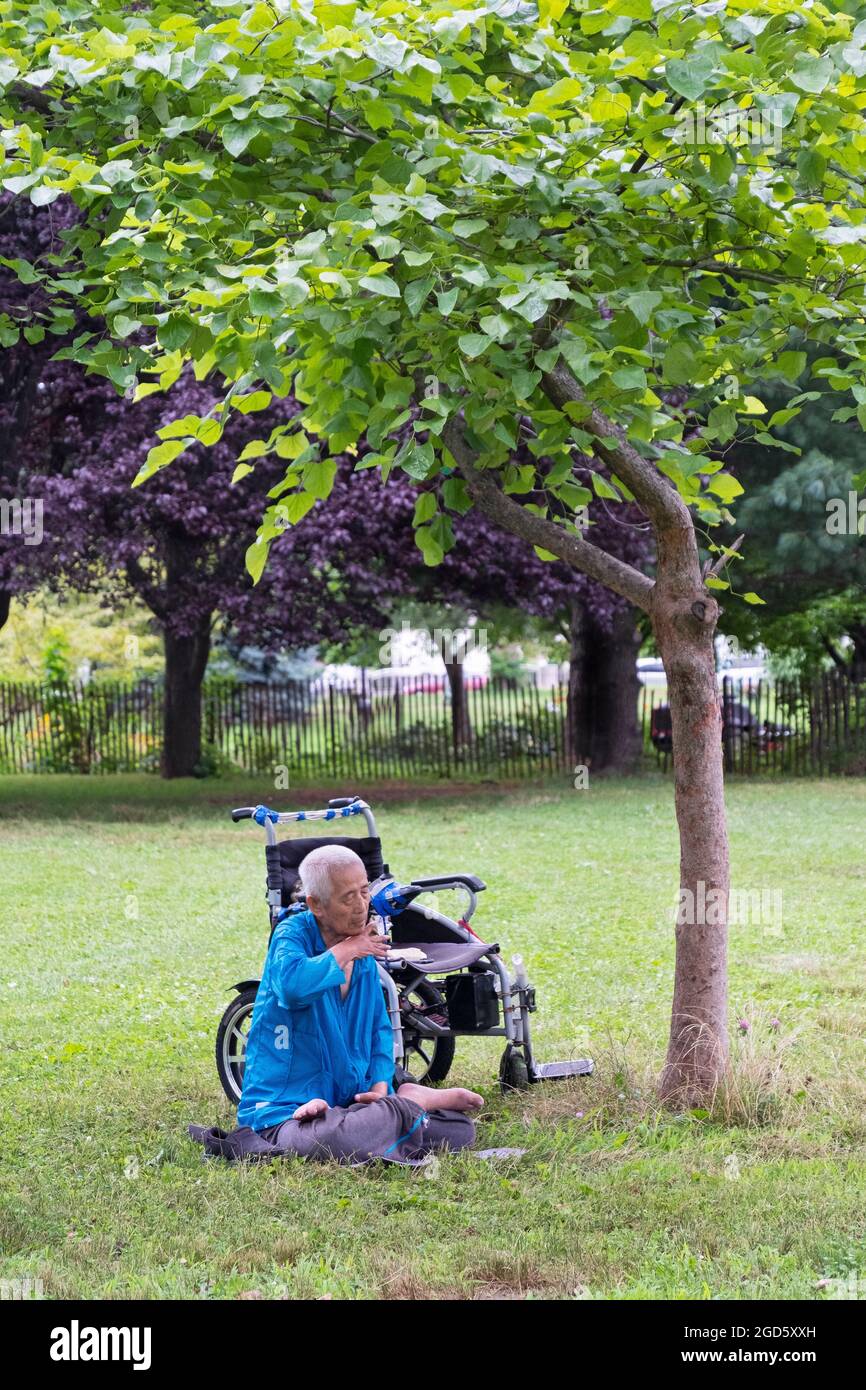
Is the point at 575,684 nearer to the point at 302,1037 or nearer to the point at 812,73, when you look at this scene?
the point at 302,1037

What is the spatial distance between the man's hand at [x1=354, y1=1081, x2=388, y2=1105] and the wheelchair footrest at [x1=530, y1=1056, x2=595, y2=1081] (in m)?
0.99

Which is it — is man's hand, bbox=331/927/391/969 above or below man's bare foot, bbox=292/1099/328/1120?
above

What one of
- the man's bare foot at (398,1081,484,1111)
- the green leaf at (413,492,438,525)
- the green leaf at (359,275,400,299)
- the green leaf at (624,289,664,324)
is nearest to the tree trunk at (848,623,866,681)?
the green leaf at (413,492,438,525)

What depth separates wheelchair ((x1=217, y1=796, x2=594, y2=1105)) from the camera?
602cm

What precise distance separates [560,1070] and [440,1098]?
79 cm

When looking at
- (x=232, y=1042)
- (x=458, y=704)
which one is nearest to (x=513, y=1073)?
(x=232, y=1042)

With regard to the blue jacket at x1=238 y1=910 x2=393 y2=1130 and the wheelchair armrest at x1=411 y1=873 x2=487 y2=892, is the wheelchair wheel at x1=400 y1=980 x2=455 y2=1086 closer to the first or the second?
the wheelchair armrest at x1=411 y1=873 x2=487 y2=892

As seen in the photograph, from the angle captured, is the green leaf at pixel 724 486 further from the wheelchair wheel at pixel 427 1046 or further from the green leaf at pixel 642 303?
the wheelchair wheel at pixel 427 1046

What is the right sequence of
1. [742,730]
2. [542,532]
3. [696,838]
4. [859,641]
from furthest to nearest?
[859,641], [742,730], [542,532], [696,838]

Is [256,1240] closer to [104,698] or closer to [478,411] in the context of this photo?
[478,411]

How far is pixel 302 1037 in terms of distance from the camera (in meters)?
5.35

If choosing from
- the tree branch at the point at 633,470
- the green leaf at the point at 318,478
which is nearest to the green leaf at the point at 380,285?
the green leaf at the point at 318,478

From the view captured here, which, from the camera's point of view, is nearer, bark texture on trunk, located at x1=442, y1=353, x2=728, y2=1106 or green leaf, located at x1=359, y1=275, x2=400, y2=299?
green leaf, located at x1=359, y1=275, x2=400, y2=299

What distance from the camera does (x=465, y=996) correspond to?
6.04 metres
